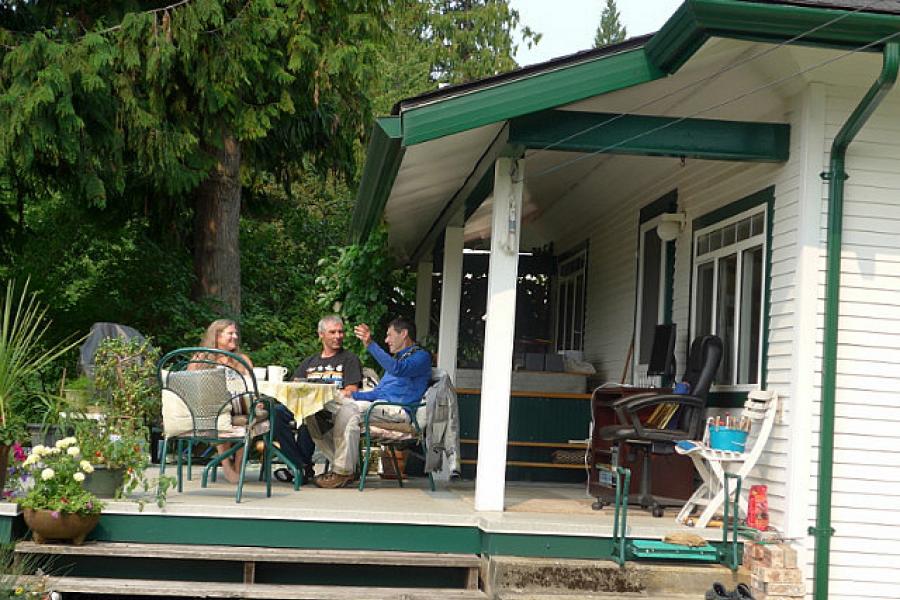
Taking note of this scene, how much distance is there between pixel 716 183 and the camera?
8156 millimetres

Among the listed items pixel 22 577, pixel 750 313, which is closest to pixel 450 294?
pixel 750 313

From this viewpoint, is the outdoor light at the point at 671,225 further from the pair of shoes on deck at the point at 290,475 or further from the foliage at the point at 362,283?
the foliage at the point at 362,283

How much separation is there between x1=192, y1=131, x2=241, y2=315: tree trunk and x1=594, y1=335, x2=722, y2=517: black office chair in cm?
849

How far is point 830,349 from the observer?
6.37 meters

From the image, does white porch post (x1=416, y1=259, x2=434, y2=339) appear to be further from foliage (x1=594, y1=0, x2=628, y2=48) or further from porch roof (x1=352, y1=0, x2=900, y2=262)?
foliage (x1=594, y1=0, x2=628, y2=48)

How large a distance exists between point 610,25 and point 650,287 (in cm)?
3842

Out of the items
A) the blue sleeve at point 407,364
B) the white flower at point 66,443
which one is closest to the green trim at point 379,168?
the blue sleeve at point 407,364

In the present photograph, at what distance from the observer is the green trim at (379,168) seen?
6.63 m

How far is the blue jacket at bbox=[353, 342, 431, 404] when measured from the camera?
26.1 feet

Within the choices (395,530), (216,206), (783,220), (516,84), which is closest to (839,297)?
(783,220)

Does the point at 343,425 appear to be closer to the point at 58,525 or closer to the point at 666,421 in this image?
the point at 666,421

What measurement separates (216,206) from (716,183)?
27.1 feet

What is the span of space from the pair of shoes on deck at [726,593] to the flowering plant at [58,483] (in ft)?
10.4

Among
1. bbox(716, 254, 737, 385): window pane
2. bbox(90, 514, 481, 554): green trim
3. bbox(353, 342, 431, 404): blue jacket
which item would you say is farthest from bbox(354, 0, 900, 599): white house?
bbox(353, 342, 431, 404): blue jacket
